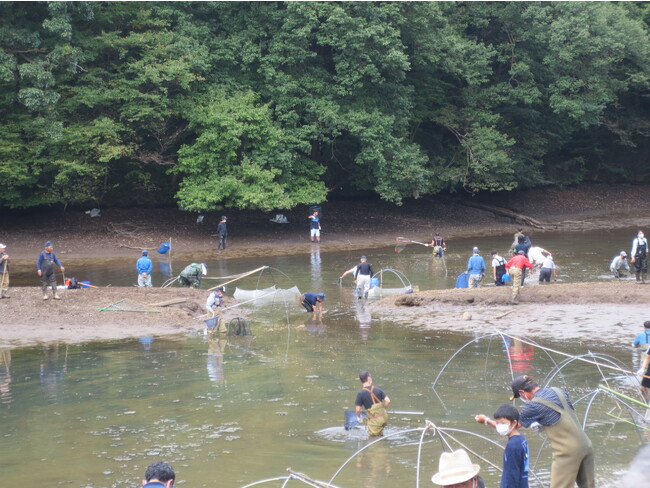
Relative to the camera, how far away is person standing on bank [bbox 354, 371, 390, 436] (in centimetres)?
1283

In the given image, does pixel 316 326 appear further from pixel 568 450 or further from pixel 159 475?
pixel 159 475

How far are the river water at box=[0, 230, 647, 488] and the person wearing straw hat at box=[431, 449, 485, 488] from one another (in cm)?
428

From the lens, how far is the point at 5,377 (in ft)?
57.4

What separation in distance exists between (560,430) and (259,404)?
788 cm

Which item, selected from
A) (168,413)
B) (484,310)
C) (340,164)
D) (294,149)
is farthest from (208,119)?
(168,413)

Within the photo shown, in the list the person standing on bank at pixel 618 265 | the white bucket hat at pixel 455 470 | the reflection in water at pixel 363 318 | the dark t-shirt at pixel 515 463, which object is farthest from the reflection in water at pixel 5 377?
the person standing on bank at pixel 618 265

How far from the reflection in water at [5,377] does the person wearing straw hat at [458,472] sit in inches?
440

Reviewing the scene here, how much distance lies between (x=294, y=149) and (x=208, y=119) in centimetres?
497

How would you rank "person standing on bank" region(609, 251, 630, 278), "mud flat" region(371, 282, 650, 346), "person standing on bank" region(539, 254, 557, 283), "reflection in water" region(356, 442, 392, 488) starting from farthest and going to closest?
"person standing on bank" region(609, 251, 630, 278)
"person standing on bank" region(539, 254, 557, 283)
"mud flat" region(371, 282, 650, 346)
"reflection in water" region(356, 442, 392, 488)

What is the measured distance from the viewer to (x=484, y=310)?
74.3 ft

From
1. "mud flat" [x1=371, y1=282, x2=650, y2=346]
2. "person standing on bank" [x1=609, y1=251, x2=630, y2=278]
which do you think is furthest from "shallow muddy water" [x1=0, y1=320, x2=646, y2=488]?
"person standing on bank" [x1=609, y1=251, x2=630, y2=278]

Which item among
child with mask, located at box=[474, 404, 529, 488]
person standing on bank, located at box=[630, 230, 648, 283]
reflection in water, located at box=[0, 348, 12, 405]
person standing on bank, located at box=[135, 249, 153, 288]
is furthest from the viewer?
person standing on bank, located at box=[135, 249, 153, 288]

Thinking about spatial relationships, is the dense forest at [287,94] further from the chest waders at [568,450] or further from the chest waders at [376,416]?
the chest waders at [568,450]

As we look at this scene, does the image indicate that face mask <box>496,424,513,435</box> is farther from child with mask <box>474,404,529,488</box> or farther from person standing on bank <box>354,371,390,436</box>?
person standing on bank <box>354,371,390,436</box>
